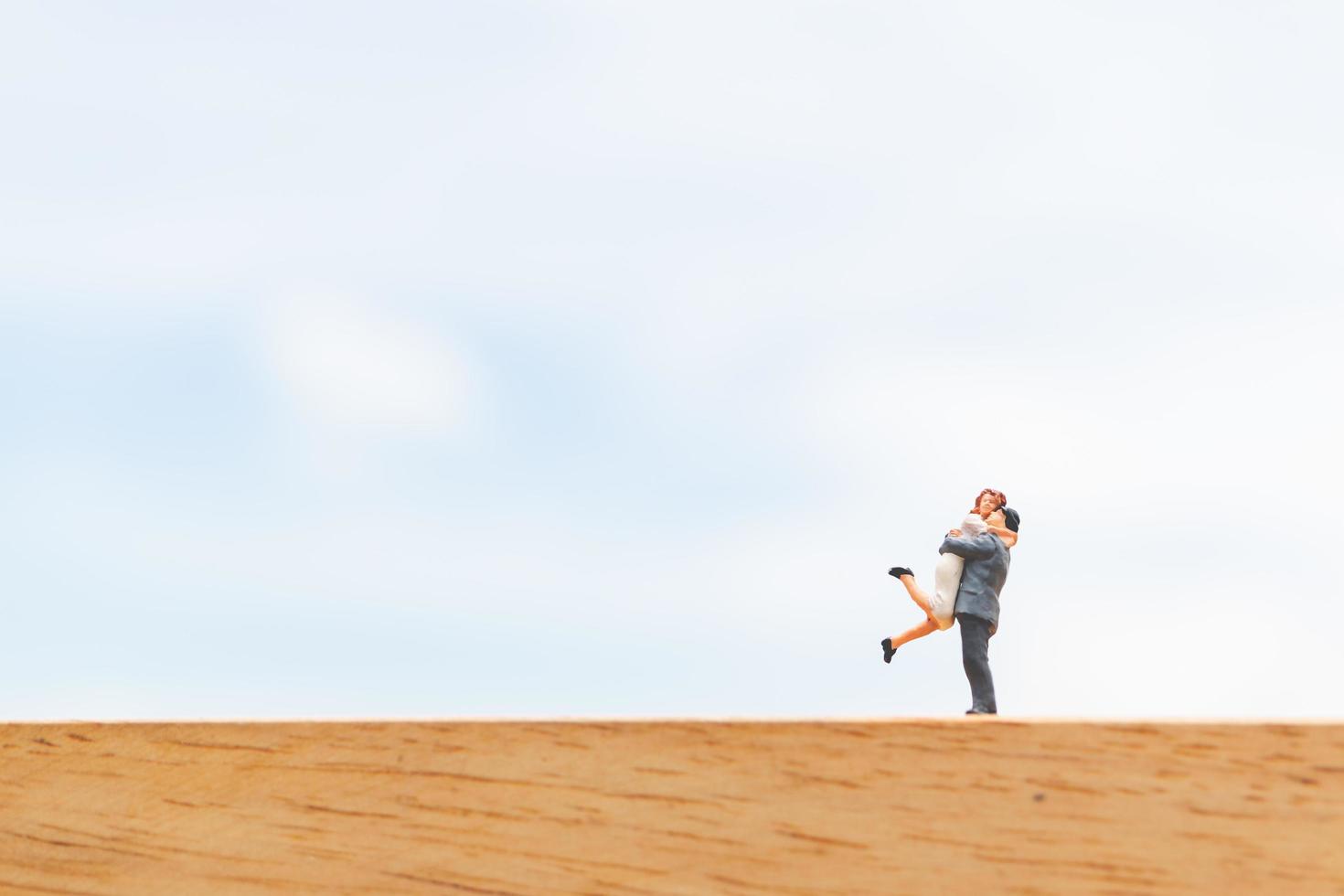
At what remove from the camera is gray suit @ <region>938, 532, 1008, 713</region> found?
373 cm

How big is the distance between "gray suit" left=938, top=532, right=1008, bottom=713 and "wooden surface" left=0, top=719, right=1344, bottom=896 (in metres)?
2.67

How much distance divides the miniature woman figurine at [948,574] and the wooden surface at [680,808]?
2.33 meters

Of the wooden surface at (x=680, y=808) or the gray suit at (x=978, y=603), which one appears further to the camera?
the gray suit at (x=978, y=603)

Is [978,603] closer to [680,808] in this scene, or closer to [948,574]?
[948,574]

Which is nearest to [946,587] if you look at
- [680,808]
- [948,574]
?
[948,574]

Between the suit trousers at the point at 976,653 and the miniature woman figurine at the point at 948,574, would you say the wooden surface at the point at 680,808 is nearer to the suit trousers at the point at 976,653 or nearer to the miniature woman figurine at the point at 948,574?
the miniature woman figurine at the point at 948,574

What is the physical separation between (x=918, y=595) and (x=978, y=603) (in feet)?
0.77

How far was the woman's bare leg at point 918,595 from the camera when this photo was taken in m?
3.52

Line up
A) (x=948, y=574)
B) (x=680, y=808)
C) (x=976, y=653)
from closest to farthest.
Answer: (x=680, y=808) < (x=948, y=574) < (x=976, y=653)

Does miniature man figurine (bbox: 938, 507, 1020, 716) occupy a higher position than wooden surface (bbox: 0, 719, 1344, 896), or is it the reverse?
miniature man figurine (bbox: 938, 507, 1020, 716)

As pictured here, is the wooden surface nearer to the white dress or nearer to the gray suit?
the white dress

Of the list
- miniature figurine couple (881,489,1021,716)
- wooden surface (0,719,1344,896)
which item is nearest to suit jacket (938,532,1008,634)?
miniature figurine couple (881,489,1021,716)

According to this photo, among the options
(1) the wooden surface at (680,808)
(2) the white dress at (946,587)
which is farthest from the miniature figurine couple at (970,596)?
(1) the wooden surface at (680,808)

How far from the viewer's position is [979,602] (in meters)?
3.76
